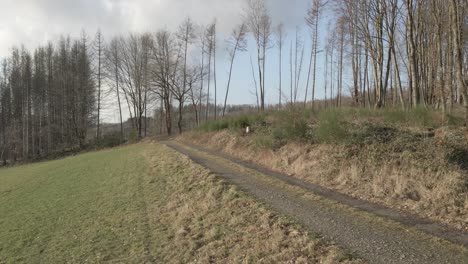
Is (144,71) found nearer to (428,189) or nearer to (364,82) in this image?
(364,82)

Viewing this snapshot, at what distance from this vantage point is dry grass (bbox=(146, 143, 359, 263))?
5.96 m

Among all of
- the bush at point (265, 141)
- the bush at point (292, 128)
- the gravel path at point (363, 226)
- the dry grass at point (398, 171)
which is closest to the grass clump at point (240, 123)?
the bush at point (265, 141)

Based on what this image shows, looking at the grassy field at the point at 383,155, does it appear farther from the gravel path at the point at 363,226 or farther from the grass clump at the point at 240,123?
the grass clump at the point at 240,123

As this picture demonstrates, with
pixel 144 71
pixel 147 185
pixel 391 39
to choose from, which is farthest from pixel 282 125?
pixel 144 71

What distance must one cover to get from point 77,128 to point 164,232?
46.5 m

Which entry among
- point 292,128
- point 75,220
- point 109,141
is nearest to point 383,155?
point 292,128

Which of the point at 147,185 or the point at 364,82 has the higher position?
the point at 364,82

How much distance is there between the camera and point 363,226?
6629 millimetres

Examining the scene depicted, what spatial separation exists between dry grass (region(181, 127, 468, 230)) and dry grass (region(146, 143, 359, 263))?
8.50 feet

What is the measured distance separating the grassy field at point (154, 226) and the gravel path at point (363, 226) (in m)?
0.45

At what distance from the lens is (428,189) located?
8078mm

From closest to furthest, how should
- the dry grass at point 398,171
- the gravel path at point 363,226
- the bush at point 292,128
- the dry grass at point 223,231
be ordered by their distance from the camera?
the gravel path at point 363,226, the dry grass at point 223,231, the dry grass at point 398,171, the bush at point 292,128

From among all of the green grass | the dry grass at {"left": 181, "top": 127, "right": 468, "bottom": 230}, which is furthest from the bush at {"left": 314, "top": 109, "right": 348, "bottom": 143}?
the green grass

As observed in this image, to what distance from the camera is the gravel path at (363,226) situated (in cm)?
536
